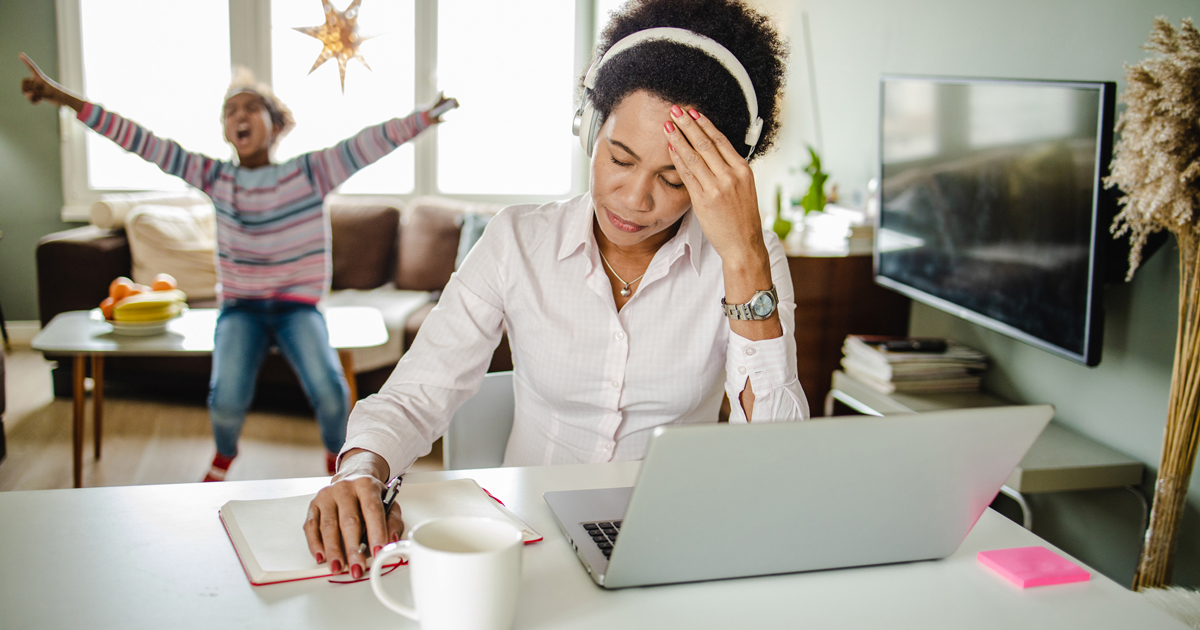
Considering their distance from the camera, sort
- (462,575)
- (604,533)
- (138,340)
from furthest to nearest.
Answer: (138,340) → (604,533) → (462,575)

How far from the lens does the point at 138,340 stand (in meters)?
2.29

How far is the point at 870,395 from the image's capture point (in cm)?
222

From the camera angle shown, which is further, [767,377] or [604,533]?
[767,377]

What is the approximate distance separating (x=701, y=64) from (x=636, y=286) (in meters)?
0.35

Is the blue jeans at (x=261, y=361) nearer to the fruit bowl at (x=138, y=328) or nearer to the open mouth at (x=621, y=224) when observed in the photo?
the fruit bowl at (x=138, y=328)

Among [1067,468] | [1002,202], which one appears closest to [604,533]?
[1067,468]

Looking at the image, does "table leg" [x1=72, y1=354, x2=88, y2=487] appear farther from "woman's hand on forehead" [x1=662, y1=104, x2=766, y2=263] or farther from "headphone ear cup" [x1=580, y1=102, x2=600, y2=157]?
"woman's hand on forehead" [x1=662, y1=104, x2=766, y2=263]

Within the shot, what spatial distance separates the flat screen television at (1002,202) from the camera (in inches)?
64.1

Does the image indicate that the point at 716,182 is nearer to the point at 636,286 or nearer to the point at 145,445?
the point at 636,286

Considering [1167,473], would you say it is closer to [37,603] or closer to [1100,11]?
[1100,11]

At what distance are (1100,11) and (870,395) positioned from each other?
3.34ft

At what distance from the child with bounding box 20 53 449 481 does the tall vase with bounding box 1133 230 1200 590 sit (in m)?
1.83

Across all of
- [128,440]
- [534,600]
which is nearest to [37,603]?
[534,600]

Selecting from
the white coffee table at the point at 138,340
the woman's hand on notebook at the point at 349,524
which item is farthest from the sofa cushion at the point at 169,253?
the woman's hand on notebook at the point at 349,524
